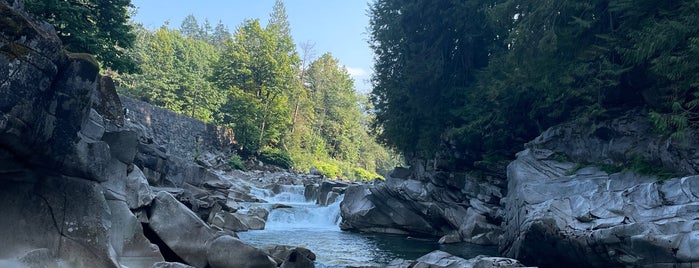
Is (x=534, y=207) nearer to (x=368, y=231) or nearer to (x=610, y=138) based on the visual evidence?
(x=610, y=138)

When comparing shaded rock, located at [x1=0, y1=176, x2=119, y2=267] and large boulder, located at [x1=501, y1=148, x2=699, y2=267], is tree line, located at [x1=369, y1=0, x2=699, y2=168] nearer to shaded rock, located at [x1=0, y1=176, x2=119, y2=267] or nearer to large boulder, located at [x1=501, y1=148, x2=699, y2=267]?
large boulder, located at [x1=501, y1=148, x2=699, y2=267]

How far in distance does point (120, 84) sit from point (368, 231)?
122 feet

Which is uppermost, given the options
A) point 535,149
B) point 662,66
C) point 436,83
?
point 436,83

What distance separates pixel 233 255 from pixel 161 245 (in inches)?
62.7

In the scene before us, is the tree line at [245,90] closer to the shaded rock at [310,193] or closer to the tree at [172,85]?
the tree at [172,85]

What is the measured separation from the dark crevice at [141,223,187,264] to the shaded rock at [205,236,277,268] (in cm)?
64

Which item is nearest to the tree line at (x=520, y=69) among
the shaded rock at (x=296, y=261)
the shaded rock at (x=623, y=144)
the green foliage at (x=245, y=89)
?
the shaded rock at (x=623, y=144)

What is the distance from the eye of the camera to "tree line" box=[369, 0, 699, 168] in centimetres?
1172

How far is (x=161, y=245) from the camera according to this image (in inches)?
390

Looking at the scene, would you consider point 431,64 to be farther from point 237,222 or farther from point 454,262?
point 454,262

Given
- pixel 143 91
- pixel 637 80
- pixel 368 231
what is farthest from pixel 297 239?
pixel 143 91

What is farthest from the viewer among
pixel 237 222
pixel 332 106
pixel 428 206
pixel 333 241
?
pixel 332 106

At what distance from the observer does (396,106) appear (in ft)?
85.4

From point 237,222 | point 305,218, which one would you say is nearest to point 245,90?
point 305,218
